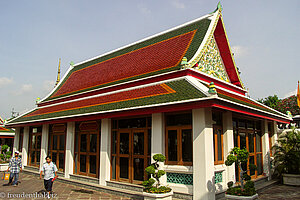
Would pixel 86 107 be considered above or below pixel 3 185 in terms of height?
above

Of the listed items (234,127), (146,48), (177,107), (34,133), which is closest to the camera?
Answer: (177,107)

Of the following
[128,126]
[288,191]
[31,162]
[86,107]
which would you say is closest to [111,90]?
[86,107]

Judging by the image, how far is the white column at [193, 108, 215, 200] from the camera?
6.89 metres

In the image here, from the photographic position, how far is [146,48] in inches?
484

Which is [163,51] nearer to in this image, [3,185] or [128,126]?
[128,126]

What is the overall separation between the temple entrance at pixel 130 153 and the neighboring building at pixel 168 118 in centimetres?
3

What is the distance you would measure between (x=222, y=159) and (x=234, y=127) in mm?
1444

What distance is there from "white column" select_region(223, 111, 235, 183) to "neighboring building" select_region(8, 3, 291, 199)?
3 cm

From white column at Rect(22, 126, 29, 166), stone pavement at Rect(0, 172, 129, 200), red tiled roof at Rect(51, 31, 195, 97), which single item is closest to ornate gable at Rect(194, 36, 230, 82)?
red tiled roof at Rect(51, 31, 195, 97)

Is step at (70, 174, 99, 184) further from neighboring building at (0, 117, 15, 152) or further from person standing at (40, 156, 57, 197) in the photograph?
neighboring building at (0, 117, 15, 152)

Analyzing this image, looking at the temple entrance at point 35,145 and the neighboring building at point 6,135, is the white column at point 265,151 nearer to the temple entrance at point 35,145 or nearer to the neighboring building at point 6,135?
the temple entrance at point 35,145

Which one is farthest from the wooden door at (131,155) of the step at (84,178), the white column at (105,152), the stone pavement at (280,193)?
the stone pavement at (280,193)

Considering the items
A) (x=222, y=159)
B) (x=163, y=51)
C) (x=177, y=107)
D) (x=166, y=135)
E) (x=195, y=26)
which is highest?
(x=195, y=26)

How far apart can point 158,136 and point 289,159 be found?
20.7 ft
